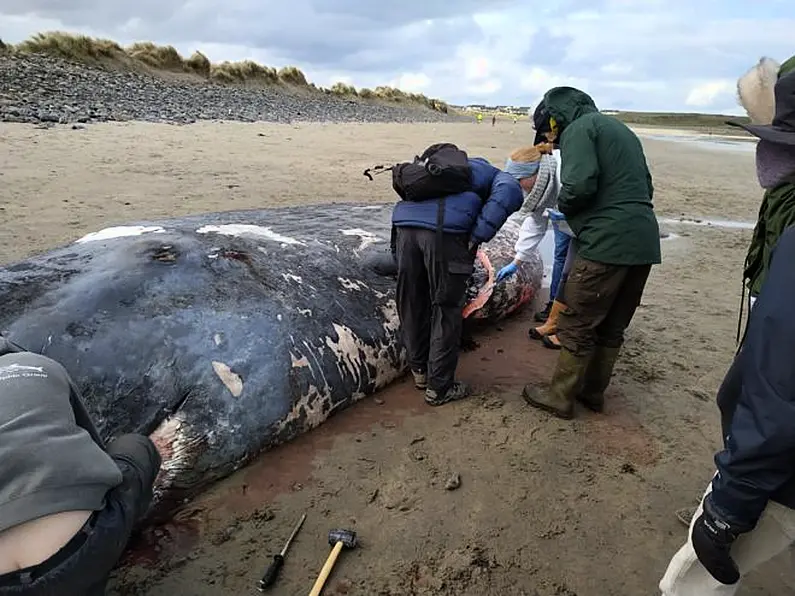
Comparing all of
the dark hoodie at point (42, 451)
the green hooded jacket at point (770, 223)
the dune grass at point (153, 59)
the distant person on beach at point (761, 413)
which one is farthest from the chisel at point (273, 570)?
the dune grass at point (153, 59)

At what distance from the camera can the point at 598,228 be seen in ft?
13.0

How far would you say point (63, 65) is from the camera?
21328 mm

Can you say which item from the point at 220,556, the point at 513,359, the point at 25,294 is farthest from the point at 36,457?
the point at 513,359

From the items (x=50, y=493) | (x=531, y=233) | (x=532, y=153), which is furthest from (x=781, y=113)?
(x=531, y=233)

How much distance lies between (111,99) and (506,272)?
49.0 ft

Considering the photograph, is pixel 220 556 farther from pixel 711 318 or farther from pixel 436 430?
pixel 711 318

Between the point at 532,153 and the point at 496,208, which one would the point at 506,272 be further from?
the point at 496,208

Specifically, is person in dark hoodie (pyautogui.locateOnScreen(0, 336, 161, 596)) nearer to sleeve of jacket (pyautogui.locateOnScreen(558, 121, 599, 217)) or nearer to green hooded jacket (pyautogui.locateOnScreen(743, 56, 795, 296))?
green hooded jacket (pyautogui.locateOnScreen(743, 56, 795, 296))

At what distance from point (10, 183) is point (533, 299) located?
23.6 ft

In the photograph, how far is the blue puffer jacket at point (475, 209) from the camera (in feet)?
13.0

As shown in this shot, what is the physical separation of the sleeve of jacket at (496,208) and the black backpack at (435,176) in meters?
0.18

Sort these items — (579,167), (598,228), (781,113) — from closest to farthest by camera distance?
(781,113) → (579,167) → (598,228)

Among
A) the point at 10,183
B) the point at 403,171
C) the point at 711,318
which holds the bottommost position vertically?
the point at 711,318

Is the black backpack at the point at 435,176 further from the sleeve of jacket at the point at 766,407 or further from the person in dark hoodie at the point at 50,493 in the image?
the person in dark hoodie at the point at 50,493
